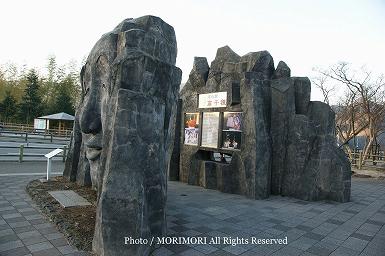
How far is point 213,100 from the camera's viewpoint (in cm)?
995

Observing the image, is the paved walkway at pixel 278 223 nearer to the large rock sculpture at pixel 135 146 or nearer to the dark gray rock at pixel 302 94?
the large rock sculpture at pixel 135 146

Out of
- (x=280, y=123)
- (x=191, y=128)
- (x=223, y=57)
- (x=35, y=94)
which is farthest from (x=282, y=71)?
(x=35, y=94)

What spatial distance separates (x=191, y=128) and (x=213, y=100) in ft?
4.53

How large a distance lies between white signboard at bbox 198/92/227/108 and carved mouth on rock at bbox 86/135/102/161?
444 centimetres

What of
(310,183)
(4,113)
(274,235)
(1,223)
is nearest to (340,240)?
(274,235)

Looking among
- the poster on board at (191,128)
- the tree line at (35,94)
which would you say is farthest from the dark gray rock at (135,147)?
the tree line at (35,94)

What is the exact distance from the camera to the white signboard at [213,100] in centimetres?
959

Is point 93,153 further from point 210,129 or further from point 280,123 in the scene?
point 280,123

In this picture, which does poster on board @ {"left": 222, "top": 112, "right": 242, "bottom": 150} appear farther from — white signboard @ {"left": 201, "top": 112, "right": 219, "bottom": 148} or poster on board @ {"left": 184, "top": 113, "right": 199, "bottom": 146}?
poster on board @ {"left": 184, "top": 113, "right": 199, "bottom": 146}

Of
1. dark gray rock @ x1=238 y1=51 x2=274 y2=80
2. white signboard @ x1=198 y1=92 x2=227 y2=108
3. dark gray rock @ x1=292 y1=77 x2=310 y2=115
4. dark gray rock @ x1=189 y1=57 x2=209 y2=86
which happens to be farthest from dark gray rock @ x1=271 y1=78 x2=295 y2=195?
dark gray rock @ x1=189 y1=57 x2=209 y2=86

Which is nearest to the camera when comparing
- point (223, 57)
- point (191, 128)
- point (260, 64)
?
point (260, 64)

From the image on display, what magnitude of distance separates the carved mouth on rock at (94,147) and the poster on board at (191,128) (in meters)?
4.26

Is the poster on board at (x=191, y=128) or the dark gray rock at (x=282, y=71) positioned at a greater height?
the dark gray rock at (x=282, y=71)

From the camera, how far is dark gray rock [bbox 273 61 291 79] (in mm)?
9211
